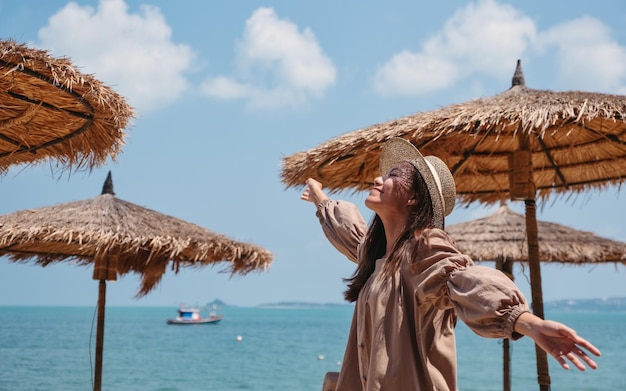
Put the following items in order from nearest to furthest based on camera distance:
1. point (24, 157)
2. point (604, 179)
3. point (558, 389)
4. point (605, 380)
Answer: point (24, 157)
point (604, 179)
point (558, 389)
point (605, 380)

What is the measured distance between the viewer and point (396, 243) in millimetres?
2035

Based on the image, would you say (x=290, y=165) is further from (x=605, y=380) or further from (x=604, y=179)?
(x=605, y=380)

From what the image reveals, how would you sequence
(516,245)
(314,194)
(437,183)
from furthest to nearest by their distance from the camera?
(516,245) < (314,194) < (437,183)

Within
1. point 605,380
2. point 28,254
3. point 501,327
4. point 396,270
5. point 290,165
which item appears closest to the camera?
point 501,327

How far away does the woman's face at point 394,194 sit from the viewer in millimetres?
2051

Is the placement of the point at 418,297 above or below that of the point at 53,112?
below

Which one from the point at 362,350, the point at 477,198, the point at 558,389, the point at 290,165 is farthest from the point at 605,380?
the point at 362,350

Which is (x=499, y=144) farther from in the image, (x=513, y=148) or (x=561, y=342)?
(x=561, y=342)

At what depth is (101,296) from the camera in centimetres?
737

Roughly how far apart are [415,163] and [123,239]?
4651 millimetres

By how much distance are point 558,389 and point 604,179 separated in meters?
16.5

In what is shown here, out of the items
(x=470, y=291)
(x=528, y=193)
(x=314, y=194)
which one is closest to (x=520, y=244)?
(x=528, y=193)

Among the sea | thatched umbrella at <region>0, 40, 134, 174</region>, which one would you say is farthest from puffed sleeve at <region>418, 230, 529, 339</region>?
the sea

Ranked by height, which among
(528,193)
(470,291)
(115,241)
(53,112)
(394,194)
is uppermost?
(53,112)
